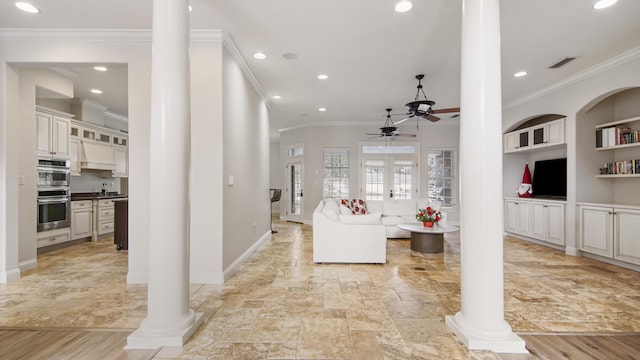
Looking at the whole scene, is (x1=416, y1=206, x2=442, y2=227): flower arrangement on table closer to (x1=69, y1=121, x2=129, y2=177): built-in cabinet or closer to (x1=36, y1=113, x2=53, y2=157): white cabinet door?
(x1=36, y1=113, x2=53, y2=157): white cabinet door

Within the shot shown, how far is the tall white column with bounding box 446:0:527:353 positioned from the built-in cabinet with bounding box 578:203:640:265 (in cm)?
357

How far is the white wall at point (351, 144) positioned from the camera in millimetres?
8859

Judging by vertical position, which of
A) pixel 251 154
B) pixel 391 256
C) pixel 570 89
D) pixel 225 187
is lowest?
pixel 391 256

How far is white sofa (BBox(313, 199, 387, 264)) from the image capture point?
4.50 metres

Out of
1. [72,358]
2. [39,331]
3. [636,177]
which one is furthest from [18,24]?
[636,177]

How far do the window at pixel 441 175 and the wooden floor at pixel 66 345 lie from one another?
8.28 m

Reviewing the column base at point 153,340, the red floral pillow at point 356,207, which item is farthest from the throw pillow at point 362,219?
the column base at point 153,340

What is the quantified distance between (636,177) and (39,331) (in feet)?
25.4

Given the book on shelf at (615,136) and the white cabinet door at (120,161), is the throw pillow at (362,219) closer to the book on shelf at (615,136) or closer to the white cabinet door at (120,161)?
the book on shelf at (615,136)

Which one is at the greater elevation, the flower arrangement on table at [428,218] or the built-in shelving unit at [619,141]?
the built-in shelving unit at [619,141]

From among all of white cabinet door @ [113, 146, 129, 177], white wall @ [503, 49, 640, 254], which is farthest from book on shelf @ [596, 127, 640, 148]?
white cabinet door @ [113, 146, 129, 177]

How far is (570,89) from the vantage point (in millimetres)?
5191

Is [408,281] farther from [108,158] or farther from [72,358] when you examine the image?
[108,158]

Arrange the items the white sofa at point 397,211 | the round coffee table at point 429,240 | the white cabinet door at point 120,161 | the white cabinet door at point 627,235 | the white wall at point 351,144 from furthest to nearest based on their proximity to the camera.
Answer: the white wall at point 351,144 → the white cabinet door at point 120,161 → the white sofa at point 397,211 → the round coffee table at point 429,240 → the white cabinet door at point 627,235
